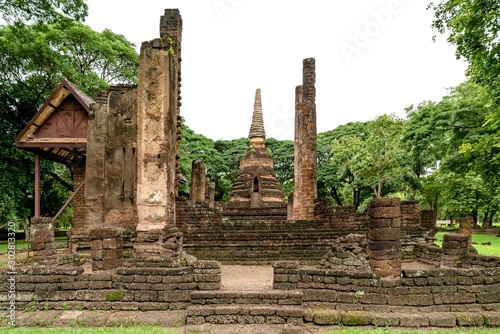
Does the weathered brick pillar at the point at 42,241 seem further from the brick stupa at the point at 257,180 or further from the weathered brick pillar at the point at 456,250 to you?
the brick stupa at the point at 257,180

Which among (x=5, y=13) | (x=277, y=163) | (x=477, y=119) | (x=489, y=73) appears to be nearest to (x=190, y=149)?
(x=277, y=163)

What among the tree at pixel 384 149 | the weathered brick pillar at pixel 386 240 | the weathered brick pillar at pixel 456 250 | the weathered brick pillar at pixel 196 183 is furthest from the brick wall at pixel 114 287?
the tree at pixel 384 149

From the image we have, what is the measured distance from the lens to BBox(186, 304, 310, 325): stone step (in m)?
5.41

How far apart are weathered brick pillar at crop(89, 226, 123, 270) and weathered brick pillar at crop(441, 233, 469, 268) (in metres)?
7.63

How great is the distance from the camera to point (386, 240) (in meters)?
6.36

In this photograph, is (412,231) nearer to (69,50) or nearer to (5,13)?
(5,13)

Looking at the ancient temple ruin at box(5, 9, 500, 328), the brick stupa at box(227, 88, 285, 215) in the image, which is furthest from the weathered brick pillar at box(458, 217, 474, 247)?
the brick stupa at box(227, 88, 285, 215)

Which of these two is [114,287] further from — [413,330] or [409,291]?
[409,291]

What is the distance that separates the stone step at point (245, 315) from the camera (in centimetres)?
541

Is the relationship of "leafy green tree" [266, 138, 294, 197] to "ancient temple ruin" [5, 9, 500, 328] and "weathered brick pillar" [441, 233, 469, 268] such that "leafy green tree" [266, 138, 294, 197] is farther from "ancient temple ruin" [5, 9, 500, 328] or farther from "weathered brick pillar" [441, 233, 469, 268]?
"weathered brick pillar" [441, 233, 469, 268]

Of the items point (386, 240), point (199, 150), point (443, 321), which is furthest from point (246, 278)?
point (199, 150)

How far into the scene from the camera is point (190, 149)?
3111 centimetres

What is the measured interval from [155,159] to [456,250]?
734 centimetres

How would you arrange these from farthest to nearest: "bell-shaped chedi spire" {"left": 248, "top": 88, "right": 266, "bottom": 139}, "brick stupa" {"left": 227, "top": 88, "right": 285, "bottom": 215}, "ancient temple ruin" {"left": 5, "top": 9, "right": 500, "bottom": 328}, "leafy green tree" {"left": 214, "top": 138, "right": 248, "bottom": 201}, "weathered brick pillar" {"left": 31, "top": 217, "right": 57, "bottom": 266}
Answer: "leafy green tree" {"left": 214, "top": 138, "right": 248, "bottom": 201} → "bell-shaped chedi spire" {"left": 248, "top": 88, "right": 266, "bottom": 139} → "brick stupa" {"left": 227, "top": 88, "right": 285, "bottom": 215} → "weathered brick pillar" {"left": 31, "top": 217, "right": 57, "bottom": 266} → "ancient temple ruin" {"left": 5, "top": 9, "right": 500, "bottom": 328}
